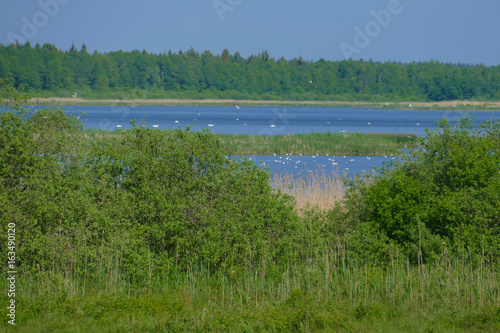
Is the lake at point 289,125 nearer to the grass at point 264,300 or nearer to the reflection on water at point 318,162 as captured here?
the reflection on water at point 318,162

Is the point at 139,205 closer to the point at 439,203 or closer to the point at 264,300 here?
the point at 264,300

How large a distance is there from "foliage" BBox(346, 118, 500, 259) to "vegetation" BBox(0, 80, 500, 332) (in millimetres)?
38

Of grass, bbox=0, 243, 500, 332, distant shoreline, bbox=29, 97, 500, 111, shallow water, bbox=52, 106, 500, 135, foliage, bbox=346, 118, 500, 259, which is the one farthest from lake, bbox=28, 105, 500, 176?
grass, bbox=0, 243, 500, 332

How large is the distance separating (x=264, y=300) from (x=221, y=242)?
1.78 m

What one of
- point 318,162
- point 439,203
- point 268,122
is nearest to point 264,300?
point 439,203

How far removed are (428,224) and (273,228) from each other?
3253mm

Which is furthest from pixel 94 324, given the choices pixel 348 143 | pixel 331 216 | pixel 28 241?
pixel 348 143

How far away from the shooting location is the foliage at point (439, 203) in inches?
443

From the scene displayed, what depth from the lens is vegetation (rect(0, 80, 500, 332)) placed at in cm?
836

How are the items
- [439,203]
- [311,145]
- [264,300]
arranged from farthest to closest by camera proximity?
[311,145] < [439,203] < [264,300]

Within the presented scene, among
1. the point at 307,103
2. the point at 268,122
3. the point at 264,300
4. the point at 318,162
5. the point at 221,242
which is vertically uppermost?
the point at 307,103

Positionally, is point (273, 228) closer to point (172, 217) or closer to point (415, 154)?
point (172, 217)

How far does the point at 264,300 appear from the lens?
912 cm

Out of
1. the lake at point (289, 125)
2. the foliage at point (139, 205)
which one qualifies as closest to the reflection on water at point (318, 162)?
the lake at point (289, 125)
